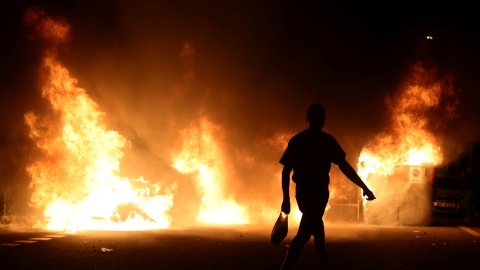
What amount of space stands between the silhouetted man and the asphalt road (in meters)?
1.84

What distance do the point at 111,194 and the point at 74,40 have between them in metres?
4.96

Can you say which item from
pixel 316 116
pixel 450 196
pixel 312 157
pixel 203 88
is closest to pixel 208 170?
pixel 203 88

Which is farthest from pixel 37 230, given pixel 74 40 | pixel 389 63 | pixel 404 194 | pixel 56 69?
pixel 389 63

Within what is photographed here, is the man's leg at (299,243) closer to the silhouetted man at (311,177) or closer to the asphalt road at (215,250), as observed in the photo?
the silhouetted man at (311,177)

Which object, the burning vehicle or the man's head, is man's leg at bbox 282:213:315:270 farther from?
the burning vehicle

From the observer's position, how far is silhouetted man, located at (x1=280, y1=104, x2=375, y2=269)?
726cm

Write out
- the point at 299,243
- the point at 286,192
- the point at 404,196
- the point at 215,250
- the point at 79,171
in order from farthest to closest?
the point at 404,196, the point at 79,171, the point at 215,250, the point at 286,192, the point at 299,243

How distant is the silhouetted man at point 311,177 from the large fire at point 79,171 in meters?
9.07

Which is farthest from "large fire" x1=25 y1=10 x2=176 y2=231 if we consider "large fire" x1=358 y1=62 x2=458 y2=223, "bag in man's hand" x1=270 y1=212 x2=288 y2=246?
"bag in man's hand" x1=270 y1=212 x2=288 y2=246

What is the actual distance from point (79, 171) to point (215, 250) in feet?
21.5

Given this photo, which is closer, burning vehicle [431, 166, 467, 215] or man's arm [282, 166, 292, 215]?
man's arm [282, 166, 292, 215]

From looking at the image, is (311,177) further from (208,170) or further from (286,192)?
(208,170)

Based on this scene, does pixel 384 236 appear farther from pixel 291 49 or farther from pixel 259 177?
pixel 291 49

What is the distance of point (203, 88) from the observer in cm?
2042
